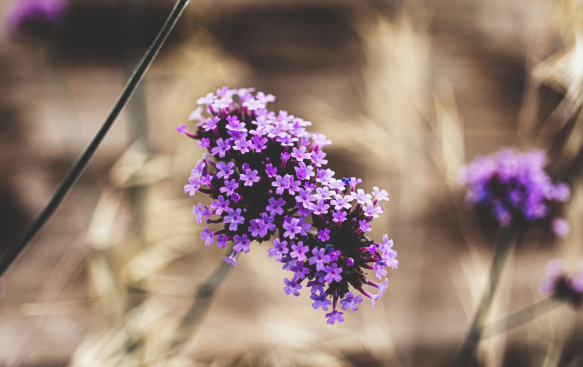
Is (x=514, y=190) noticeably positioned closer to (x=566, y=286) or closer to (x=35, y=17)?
(x=566, y=286)

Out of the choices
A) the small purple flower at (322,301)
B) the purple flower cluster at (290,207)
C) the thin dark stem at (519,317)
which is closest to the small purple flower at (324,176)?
the purple flower cluster at (290,207)

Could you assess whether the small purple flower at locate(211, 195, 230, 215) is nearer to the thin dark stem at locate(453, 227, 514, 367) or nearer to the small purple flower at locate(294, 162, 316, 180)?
the small purple flower at locate(294, 162, 316, 180)

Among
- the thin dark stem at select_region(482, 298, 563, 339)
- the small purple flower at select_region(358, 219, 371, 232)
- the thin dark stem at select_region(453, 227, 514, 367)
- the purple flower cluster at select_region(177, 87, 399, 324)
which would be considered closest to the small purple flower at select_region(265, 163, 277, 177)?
the purple flower cluster at select_region(177, 87, 399, 324)

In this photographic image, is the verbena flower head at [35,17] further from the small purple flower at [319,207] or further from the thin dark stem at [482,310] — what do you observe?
the thin dark stem at [482,310]

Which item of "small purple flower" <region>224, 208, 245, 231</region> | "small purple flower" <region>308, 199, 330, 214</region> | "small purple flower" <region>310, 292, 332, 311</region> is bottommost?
"small purple flower" <region>310, 292, 332, 311</region>

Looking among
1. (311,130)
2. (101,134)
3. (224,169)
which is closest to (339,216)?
(224,169)

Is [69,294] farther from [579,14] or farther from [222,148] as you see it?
[579,14]

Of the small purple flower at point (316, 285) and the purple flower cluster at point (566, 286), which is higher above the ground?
the purple flower cluster at point (566, 286)
